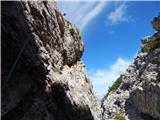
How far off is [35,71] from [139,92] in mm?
30267

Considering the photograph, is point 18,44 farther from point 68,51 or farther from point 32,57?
point 68,51

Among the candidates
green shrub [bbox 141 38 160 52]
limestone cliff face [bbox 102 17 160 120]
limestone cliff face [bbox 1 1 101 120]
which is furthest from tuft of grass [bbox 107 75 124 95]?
limestone cliff face [bbox 1 1 101 120]

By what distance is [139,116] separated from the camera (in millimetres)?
63031

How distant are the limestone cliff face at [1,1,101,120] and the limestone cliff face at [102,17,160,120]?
2341 cm

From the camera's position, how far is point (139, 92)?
60.4m

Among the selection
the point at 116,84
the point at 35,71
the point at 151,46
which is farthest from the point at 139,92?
the point at 35,71

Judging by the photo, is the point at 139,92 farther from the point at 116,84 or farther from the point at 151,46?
the point at 116,84

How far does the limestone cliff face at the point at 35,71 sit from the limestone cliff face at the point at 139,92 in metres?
23.4

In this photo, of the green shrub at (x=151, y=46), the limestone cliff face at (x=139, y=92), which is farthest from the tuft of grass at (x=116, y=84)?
the green shrub at (x=151, y=46)

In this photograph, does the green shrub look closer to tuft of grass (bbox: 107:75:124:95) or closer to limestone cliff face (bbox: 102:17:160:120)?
limestone cliff face (bbox: 102:17:160:120)

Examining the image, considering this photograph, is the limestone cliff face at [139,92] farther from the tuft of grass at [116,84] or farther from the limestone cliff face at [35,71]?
the limestone cliff face at [35,71]

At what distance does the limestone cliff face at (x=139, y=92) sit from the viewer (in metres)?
57.7

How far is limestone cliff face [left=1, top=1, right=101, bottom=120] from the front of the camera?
30.8 meters

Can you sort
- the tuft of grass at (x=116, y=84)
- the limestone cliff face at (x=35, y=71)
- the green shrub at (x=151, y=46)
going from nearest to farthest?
the limestone cliff face at (x=35, y=71) < the green shrub at (x=151, y=46) < the tuft of grass at (x=116, y=84)
